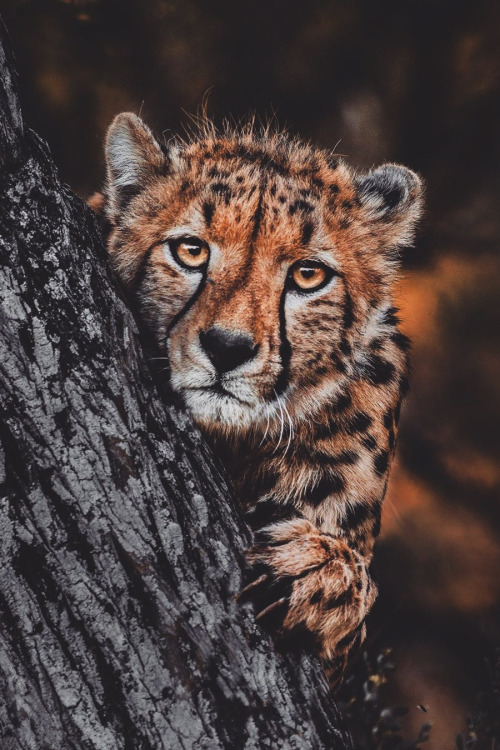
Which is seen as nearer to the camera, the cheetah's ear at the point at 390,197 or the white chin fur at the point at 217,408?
the white chin fur at the point at 217,408

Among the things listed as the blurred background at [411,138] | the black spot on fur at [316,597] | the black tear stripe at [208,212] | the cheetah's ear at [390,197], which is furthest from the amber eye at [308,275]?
the blurred background at [411,138]

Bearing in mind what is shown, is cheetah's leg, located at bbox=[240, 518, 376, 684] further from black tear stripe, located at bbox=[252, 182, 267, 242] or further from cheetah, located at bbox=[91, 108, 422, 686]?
Result: black tear stripe, located at bbox=[252, 182, 267, 242]

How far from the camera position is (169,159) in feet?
6.77

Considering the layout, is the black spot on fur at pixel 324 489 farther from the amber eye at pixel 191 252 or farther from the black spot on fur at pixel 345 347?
the amber eye at pixel 191 252

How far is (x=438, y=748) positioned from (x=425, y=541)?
1.12 meters

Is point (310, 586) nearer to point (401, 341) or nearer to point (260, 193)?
point (401, 341)

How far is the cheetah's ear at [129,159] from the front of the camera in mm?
2033

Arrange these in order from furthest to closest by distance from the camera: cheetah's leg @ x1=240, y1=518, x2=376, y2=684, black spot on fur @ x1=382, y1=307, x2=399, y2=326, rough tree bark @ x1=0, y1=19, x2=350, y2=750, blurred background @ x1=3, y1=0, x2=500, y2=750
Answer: blurred background @ x1=3, y1=0, x2=500, y2=750 → black spot on fur @ x1=382, y1=307, x2=399, y2=326 → cheetah's leg @ x1=240, y1=518, x2=376, y2=684 → rough tree bark @ x1=0, y1=19, x2=350, y2=750

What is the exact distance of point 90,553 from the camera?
1.32 meters

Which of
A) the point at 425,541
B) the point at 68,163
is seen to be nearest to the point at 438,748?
the point at 425,541

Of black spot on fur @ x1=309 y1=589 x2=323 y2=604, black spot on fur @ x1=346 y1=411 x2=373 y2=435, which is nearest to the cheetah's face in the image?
black spot on fur @ x1=346 y1=411 x2=373 y2=435

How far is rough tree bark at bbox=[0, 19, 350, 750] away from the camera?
130cm

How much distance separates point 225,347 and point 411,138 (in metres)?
3.04

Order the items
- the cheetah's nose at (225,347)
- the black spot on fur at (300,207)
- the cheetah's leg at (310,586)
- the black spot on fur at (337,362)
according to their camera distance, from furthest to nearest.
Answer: the black spot on fur at (337,362)
the black spot on fur at (300,207)
the cheetah's nose at (225,347)
the cheetah's leg at (310,586)
